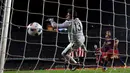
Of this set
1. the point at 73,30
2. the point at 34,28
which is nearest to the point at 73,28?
the point at 73,30

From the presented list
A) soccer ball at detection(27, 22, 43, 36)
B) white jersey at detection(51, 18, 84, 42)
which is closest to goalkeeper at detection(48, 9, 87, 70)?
white jersey at detection(51, 18, 84, 42)

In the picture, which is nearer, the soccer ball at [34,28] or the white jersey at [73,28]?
the soccer ball at [34,28]

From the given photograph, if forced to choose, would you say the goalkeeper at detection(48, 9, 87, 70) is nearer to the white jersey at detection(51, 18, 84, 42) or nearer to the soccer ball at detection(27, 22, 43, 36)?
the white jersey at detection(51, 18, 84, 42)

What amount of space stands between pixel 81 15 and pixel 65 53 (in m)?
2.60

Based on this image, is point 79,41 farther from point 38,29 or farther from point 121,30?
point 121,30

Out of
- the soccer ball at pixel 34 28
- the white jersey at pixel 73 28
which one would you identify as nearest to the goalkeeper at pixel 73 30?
the white jersey at pixel 73 28

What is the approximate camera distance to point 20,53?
8.91 m

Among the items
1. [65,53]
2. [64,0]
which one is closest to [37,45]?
[64,0]

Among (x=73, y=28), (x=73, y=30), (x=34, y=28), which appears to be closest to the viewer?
(x=34, y=28)

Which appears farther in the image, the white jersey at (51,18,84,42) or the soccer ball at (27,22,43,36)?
the white jersey at (51,18,84,42)

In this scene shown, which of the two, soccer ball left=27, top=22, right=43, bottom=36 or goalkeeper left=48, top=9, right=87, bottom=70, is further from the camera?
goalkeeper left=48, top=9, right=87, bottom=70

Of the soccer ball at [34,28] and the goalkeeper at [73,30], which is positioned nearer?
the soccer ball at [34,28]

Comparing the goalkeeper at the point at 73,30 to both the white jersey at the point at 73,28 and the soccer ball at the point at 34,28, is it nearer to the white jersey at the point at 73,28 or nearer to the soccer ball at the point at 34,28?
the white jersey at the point at 73,28

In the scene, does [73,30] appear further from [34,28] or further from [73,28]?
[34,28]
